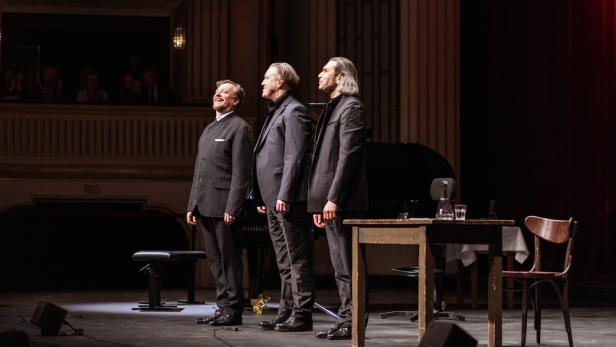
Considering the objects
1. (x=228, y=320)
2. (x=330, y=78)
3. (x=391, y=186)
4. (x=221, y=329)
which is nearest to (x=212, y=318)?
(x=228, y=320)

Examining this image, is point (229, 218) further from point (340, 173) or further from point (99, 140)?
point (99, 140)

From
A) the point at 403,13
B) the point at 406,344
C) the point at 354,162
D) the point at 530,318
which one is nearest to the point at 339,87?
→ the point at 354,162

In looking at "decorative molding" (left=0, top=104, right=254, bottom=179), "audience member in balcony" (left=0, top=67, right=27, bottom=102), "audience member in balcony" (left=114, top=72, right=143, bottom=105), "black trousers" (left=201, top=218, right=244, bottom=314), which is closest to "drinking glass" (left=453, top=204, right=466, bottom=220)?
"black trousers" (left=201, top=218, right=244, bottom=314)

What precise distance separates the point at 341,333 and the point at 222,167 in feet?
4.70

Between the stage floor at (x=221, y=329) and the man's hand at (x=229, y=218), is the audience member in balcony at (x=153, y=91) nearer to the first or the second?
the stage floor at (x=221, y=329)

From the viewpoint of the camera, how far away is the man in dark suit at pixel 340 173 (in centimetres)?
580

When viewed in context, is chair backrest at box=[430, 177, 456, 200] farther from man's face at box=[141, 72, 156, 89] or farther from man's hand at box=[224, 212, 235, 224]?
man's face at box=[141, 72, 156, 89]

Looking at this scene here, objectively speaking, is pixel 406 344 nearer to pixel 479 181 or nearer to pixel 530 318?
pixel 530 318

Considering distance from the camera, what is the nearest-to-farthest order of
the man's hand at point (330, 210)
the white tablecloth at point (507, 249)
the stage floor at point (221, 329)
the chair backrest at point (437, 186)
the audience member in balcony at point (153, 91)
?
the man's hand at point (330, 210), the stage floor at point (221, 329), the chair backrest at point (437, 186), the white tablecloth at point (507, 249), the audience member in balcony at point (153, 91)

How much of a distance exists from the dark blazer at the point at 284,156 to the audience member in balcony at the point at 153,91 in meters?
5.85

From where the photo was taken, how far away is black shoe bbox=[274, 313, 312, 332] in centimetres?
640

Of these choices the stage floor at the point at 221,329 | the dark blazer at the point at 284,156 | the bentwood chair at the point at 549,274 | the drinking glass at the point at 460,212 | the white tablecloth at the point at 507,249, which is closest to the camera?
the drinking glass at the point at 460,212

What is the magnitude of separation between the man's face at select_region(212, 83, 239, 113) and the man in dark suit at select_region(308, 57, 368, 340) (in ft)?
3.63

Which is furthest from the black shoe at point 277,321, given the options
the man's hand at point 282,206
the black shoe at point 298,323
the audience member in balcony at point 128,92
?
the audience member in balcony at point 128,92
